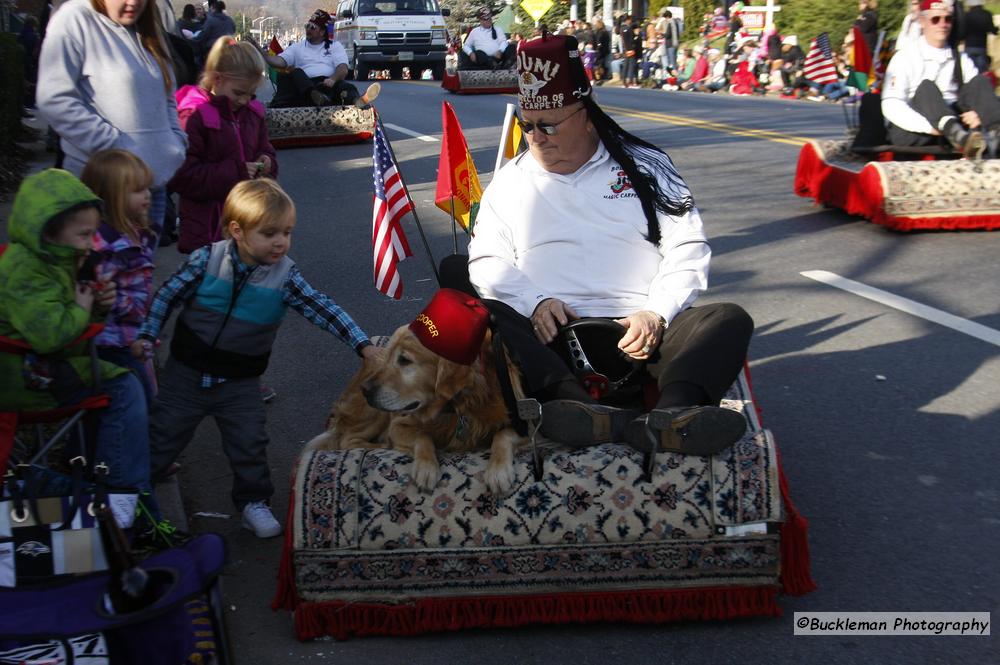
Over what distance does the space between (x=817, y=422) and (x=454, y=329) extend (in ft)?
8.28

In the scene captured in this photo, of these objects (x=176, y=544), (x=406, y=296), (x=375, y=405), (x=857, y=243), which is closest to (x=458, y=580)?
(x=375, y=405)

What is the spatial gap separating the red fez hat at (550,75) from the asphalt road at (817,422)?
1898mm

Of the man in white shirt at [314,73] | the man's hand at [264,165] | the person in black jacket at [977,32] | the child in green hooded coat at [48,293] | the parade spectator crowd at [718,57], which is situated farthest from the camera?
the parade spectator crowd at [718,57]

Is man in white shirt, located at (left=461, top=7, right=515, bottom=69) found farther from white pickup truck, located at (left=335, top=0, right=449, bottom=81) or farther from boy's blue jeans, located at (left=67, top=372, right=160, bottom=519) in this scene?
boy's blue jeans, located at (left=67, top=372, right=160, bottom=519)

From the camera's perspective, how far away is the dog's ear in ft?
12.6

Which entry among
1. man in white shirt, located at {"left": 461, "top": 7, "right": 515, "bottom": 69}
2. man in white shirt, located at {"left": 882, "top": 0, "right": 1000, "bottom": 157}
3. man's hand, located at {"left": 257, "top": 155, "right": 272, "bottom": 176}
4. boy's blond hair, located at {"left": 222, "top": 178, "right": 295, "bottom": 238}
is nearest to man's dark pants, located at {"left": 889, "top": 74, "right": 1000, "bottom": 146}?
man in white shirt, located at {"left": 882, "top": 0, "right": 1000, "bottom": 157}

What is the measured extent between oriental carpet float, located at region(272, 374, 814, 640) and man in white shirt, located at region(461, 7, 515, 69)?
27.2m

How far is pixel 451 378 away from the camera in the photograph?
3871 mm

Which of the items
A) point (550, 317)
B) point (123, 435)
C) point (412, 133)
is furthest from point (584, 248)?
point (412, 133)

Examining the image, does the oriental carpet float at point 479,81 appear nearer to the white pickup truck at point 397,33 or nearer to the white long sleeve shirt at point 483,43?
the white long sleeve shirt at point 483,43

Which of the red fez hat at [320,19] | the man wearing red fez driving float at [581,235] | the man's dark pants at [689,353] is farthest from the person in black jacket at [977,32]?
the man's dark pants at [689,353]

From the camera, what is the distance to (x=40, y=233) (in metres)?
3.69

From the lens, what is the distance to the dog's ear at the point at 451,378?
152 inches

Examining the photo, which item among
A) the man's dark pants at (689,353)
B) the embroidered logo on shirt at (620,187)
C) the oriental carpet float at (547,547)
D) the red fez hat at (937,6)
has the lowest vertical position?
the oriental carpet float at (547,547)
